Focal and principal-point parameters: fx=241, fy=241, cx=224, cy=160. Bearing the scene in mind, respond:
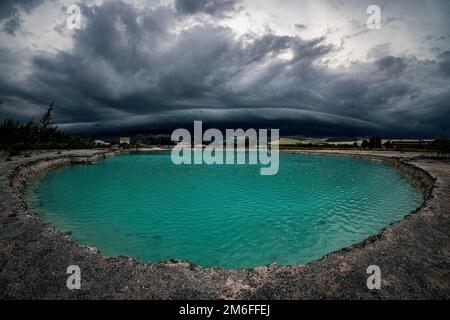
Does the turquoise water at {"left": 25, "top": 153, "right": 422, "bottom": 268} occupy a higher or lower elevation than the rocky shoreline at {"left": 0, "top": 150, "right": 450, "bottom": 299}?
lower

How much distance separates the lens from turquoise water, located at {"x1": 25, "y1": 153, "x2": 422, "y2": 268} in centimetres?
934

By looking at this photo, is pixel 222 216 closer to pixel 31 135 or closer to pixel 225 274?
pixel 225 274

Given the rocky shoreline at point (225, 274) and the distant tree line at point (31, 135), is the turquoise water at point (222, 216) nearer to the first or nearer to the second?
the rocky shoreline at point (225, 274)

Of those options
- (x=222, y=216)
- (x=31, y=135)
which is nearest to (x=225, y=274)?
(x=222, y=216)

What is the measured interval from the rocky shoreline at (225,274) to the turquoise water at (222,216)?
103 inches

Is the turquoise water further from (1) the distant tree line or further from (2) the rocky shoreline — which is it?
(1) the distant tree line

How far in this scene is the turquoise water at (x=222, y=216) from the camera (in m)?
9.34

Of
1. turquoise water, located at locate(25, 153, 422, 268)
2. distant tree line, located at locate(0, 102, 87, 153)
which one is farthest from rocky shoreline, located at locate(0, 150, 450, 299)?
distant tree line, located at locate(0, 102, 87, 153)

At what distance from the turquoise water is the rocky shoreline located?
261cm

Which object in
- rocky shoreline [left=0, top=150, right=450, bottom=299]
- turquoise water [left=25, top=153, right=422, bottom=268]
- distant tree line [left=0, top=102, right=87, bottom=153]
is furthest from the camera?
distant tree line [left=0, top=102, right=87, bottom=153]

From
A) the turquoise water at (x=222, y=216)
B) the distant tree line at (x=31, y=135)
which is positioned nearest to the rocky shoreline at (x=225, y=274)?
the turquoise water at (x=222, y=216)
